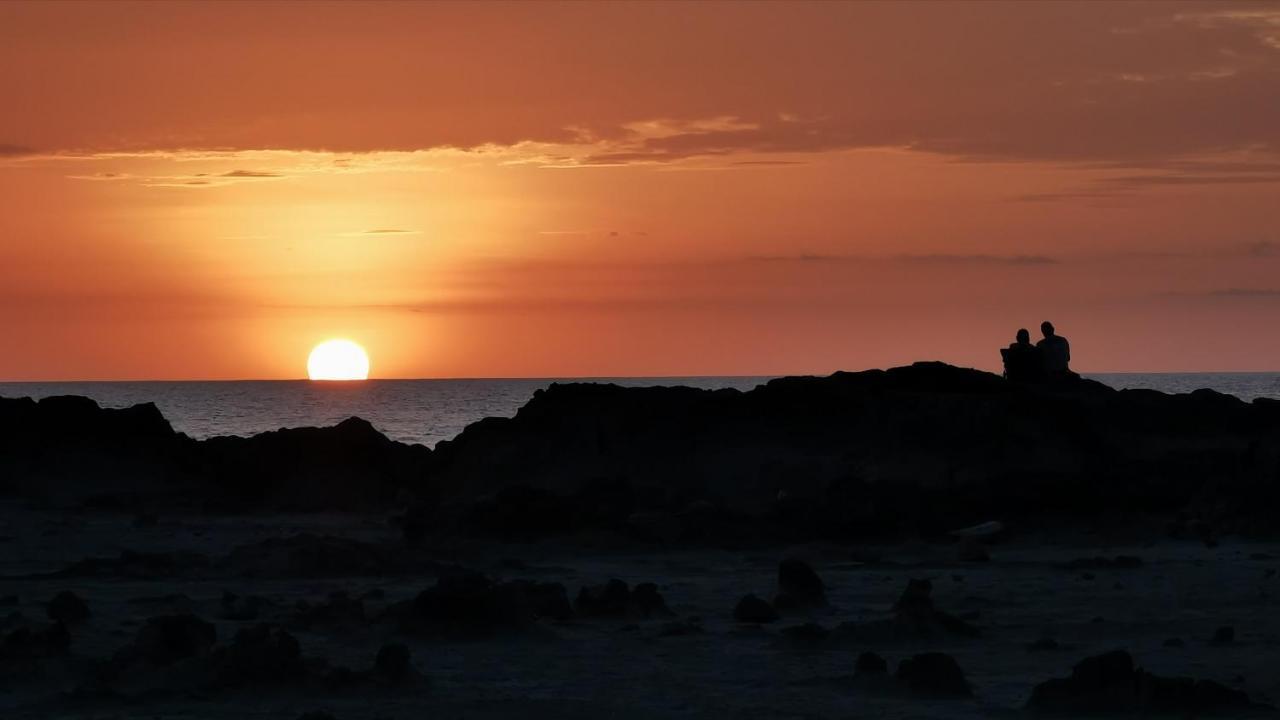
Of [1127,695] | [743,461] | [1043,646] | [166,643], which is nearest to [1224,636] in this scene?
[1043,646]

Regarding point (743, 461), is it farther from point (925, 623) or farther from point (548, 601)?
point (925, 623)

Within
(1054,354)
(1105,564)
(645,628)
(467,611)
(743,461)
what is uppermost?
(1054,354)

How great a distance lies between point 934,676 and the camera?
499 inches

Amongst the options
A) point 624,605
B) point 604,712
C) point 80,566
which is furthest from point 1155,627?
point 80,566

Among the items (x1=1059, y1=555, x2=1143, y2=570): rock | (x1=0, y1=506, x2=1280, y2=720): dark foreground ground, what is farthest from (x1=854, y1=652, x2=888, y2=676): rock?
(x1=1059, y1=555, x2=1143, y2=570): rock

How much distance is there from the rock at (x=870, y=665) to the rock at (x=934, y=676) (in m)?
0.23

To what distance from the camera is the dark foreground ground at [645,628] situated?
12.7 m

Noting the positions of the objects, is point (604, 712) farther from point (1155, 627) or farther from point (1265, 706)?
point (1155, 627)

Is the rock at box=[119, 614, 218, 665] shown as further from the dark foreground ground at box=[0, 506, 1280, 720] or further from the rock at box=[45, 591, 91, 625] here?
the rock at box=[45, 591, 91, 625]

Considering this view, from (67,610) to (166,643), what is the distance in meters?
2.79

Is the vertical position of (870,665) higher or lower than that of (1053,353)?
lower

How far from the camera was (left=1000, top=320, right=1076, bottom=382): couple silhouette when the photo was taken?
28.9 meters

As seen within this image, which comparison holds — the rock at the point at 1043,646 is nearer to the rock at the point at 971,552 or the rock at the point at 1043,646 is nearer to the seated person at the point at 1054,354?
the rock at the point at 971,552

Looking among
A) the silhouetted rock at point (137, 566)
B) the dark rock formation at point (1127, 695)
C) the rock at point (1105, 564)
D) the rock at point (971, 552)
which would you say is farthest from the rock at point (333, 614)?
the rock at point (1105, 564)
